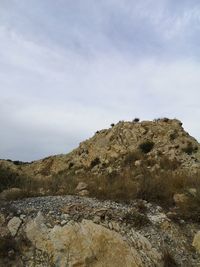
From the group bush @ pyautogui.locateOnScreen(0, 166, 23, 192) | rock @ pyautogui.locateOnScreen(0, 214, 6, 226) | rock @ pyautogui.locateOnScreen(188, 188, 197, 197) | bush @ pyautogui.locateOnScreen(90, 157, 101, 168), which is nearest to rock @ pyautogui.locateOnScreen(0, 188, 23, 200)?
bush @ pyautogui.locateOnScreen(0, 166, 23, 192)

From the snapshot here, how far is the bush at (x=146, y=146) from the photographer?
2171 centimetres

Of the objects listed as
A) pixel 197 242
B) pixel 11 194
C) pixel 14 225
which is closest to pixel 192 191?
pixel 197 242

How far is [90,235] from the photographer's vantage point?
9.53 meters

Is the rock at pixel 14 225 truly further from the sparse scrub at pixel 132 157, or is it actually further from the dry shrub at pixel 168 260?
the sparse scrub at pixel 132 157

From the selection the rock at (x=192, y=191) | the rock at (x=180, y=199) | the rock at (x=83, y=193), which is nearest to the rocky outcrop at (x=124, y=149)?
the rock at (x=192, y=191)

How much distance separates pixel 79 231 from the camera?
9570 millimetres

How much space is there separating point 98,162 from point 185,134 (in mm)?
4685

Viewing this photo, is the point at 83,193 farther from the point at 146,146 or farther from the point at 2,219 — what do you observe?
the point at 146,146

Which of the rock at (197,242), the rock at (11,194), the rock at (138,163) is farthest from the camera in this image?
the rock at (138,163)

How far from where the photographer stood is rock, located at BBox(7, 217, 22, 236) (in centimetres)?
955

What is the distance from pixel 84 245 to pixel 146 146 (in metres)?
13.1

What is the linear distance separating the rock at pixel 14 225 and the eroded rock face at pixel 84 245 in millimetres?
232

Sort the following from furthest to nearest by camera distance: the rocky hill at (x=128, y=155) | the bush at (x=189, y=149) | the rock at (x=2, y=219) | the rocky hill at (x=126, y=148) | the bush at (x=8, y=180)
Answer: the rocky hill at (x=126, y=148)
the bush at (x=189, y=149)
the rocky hill at (x=128, y=155)
the bush at (x=8, y=180)
the rock at (x=2, y=219)

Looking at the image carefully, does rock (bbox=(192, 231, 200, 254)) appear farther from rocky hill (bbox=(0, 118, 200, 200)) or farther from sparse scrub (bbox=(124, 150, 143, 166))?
sparse scrub (bbox=(124, 150, 143, 166))
